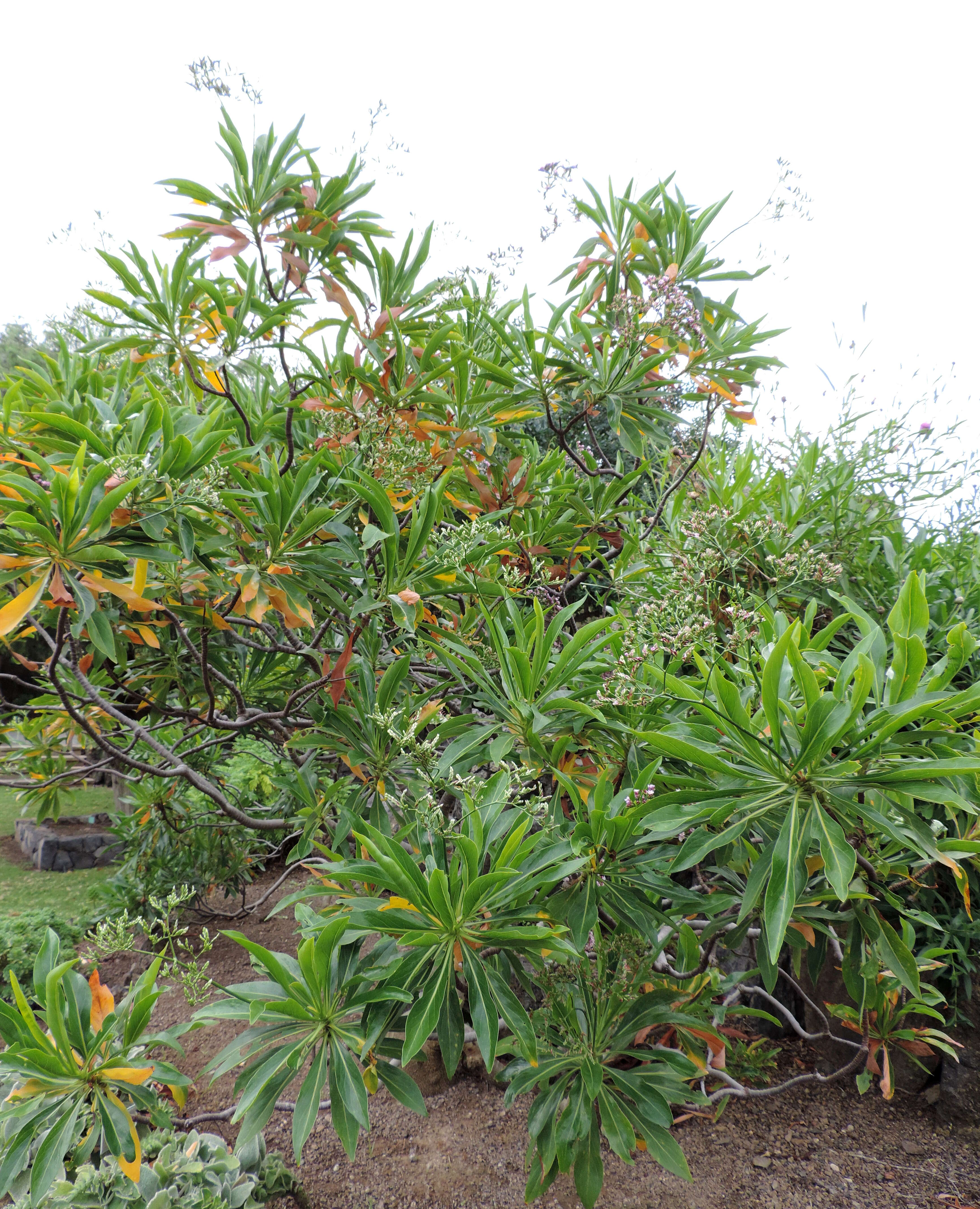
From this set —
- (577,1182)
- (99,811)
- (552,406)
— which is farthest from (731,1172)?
(99,811)

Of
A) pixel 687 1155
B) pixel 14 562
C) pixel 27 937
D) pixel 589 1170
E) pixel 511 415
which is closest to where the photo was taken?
pixel 14 562

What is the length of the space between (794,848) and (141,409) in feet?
5.68

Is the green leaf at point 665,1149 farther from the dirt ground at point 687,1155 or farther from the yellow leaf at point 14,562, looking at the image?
the yellow leaf at point 14,562

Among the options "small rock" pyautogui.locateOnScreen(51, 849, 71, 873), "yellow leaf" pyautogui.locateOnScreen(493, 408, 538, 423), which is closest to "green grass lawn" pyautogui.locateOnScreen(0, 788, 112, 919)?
"small rock" pyautogui.locateOnScreen(51, 849, 71, 873)

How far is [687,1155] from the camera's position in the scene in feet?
8.34

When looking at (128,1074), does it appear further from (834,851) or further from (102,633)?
(834,851)

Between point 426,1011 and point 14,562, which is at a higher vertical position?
point 14,562

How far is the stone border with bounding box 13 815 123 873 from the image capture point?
6113mm

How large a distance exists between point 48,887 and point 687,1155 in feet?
17.3

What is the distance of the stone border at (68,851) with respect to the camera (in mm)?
6113

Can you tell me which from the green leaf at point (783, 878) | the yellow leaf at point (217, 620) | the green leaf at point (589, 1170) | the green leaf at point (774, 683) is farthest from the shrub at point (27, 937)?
the green leaf at point (774, 683)

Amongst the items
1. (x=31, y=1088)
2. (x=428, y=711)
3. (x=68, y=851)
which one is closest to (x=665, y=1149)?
(x=428, y=711)

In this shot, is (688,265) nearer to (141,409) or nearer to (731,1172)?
(141,409)

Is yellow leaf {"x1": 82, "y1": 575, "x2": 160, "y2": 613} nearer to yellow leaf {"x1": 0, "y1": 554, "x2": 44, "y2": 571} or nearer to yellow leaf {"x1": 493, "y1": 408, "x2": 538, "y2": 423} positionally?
yellow leaf {"x1": 0, "y1": 554, "x2": 44, "y2": 571}
